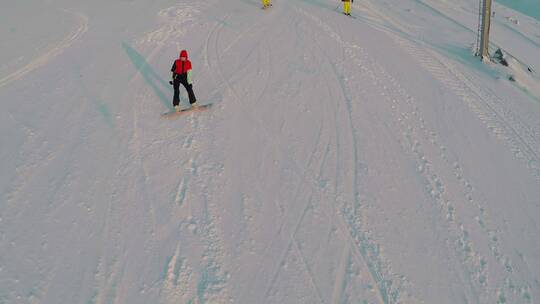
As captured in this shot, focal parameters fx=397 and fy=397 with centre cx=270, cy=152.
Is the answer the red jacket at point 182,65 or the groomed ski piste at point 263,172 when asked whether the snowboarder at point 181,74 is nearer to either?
the red jacket at point 182,65

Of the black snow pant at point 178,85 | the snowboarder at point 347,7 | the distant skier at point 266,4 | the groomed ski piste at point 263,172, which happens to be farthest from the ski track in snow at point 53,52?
the snowboarder at point 347,7

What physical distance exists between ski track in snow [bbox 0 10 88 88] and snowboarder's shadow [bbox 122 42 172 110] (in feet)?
7.15

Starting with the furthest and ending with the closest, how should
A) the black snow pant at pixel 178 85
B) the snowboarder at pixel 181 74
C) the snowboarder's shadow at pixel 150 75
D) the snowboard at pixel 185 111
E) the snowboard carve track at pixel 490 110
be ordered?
the snowboarder's shadow at pixel 150 75, the snowboard carve track at pixel 490 110, the snowboard at pixel 185 111, the black snow pant at pixel 178 85, the snowboarder at pixel 181 74

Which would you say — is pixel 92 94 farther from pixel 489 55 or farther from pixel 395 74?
pixel 489 55

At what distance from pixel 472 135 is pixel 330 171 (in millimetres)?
4521

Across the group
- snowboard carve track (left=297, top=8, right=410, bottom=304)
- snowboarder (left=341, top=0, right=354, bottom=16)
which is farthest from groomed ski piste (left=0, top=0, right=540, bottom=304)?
snowboarder (left=341, top=0, right=354, bottom=16)

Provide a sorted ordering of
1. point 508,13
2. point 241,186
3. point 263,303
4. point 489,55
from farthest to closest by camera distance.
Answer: point 508,13
point 489,55
point 241,186
point 263,303

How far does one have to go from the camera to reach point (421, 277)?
648 centimetres

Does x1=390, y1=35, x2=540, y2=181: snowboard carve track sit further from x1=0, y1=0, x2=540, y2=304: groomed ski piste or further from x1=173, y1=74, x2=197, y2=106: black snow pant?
x1=173, y1=74, x2=197, y2=106: black snow pant

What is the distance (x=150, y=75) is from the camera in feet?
38.4

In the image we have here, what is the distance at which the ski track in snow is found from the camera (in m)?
11.7

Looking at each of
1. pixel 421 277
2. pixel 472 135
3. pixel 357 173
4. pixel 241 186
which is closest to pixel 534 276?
pixel 421 277

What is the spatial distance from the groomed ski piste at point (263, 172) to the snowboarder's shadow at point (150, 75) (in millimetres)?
68

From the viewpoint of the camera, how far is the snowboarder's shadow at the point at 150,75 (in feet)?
35.0
